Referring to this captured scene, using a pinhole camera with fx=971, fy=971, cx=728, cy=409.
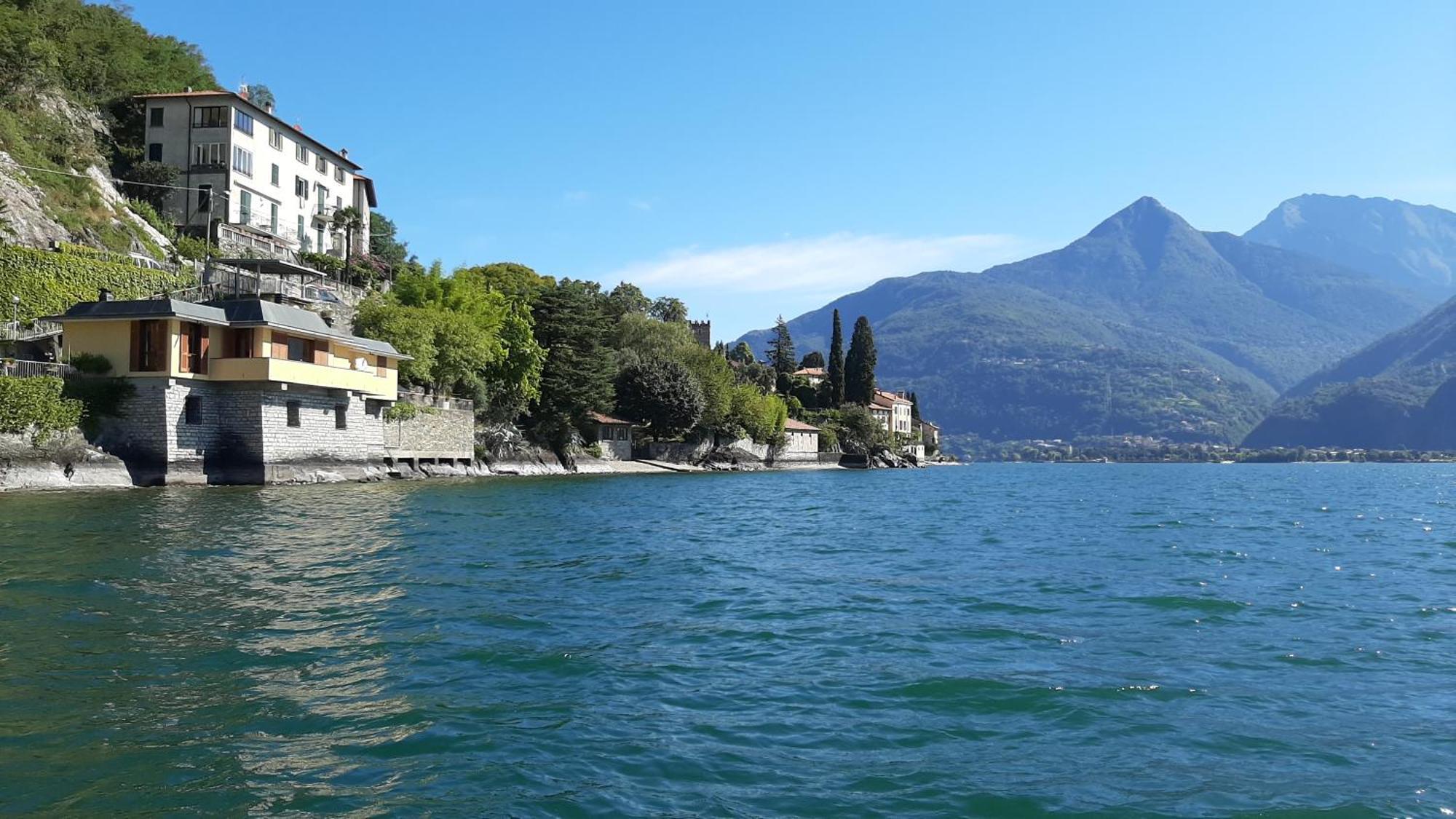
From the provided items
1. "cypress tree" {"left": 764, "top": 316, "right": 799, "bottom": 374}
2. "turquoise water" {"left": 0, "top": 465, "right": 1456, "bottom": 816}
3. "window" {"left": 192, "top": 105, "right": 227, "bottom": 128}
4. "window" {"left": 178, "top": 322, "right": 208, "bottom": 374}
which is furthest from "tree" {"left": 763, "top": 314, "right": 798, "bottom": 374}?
"turquoise water" {"left": 0, "top": 465, "right": 1456, "bottom": 816}

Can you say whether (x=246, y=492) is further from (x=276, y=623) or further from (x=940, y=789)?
(x=940, y=789)

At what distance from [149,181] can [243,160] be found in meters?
4.97

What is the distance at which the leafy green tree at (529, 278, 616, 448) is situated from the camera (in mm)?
64125

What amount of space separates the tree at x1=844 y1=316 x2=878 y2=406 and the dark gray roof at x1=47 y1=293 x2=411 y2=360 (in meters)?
77.6

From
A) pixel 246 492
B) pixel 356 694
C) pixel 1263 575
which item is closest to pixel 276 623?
pixel 356 694

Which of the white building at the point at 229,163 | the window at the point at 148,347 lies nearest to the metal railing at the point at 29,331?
the window at the point at 148,347

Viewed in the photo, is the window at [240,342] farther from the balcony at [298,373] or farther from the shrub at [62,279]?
the shrub at [62,279]

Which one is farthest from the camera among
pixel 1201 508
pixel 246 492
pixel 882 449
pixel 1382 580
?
pixel 882 449

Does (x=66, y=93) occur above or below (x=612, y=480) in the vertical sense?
above

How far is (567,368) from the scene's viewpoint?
64.5 metres

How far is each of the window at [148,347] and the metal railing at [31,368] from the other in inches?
82.3

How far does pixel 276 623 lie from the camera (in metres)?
12.1

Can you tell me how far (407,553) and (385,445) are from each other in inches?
1226

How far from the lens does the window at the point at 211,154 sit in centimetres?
5494
